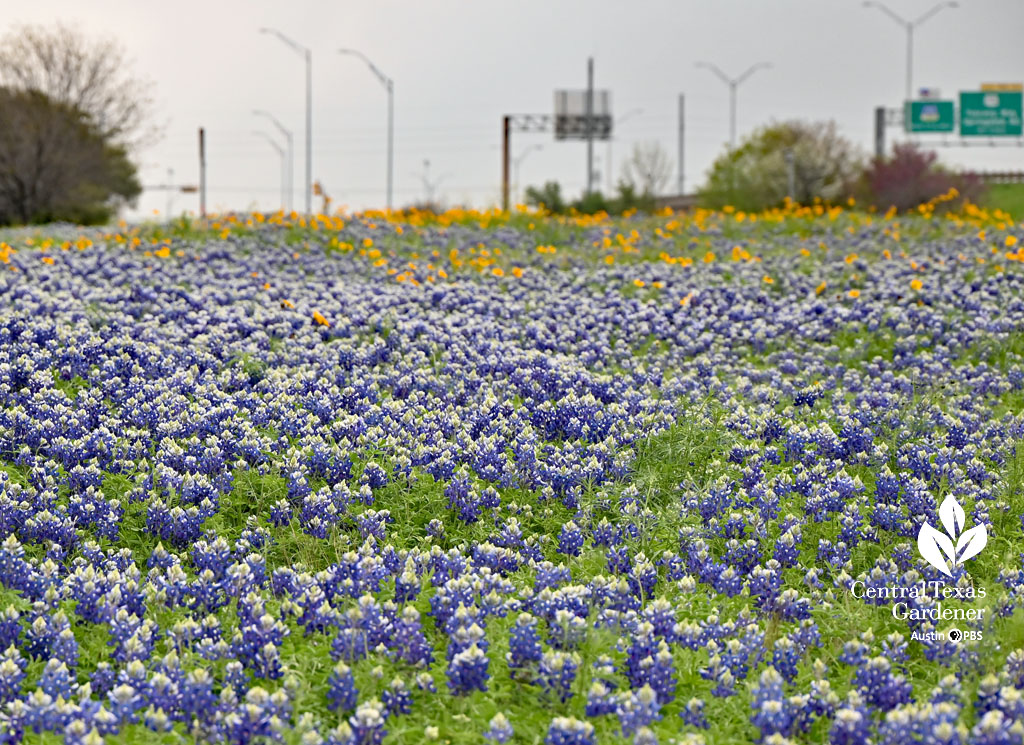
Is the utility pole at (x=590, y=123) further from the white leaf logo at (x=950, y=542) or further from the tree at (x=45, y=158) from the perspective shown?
the white leaf logo at (x=950, y=542)

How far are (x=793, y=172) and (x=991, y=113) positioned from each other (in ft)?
66.8

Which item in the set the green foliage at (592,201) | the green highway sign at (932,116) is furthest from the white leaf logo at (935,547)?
the green highway sign at (932,116)

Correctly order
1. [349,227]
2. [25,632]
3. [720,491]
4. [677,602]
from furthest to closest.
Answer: [349,227], [720,491], [677,602], [25,632]

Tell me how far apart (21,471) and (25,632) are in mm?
1908

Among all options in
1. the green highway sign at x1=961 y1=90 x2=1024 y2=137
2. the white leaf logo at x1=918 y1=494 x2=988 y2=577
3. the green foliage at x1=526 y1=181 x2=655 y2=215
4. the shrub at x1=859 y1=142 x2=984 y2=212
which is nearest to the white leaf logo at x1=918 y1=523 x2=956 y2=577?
the white leaf logo at x1=918 y1=494 x2=988 y2=577

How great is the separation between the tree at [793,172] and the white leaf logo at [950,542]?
41.3 metres

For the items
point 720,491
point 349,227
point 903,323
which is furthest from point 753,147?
point 720,491

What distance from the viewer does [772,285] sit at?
1238cm

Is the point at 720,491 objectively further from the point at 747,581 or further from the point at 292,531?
the point at 292,531

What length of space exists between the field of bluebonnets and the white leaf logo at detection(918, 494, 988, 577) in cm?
6

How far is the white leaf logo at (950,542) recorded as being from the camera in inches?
190
